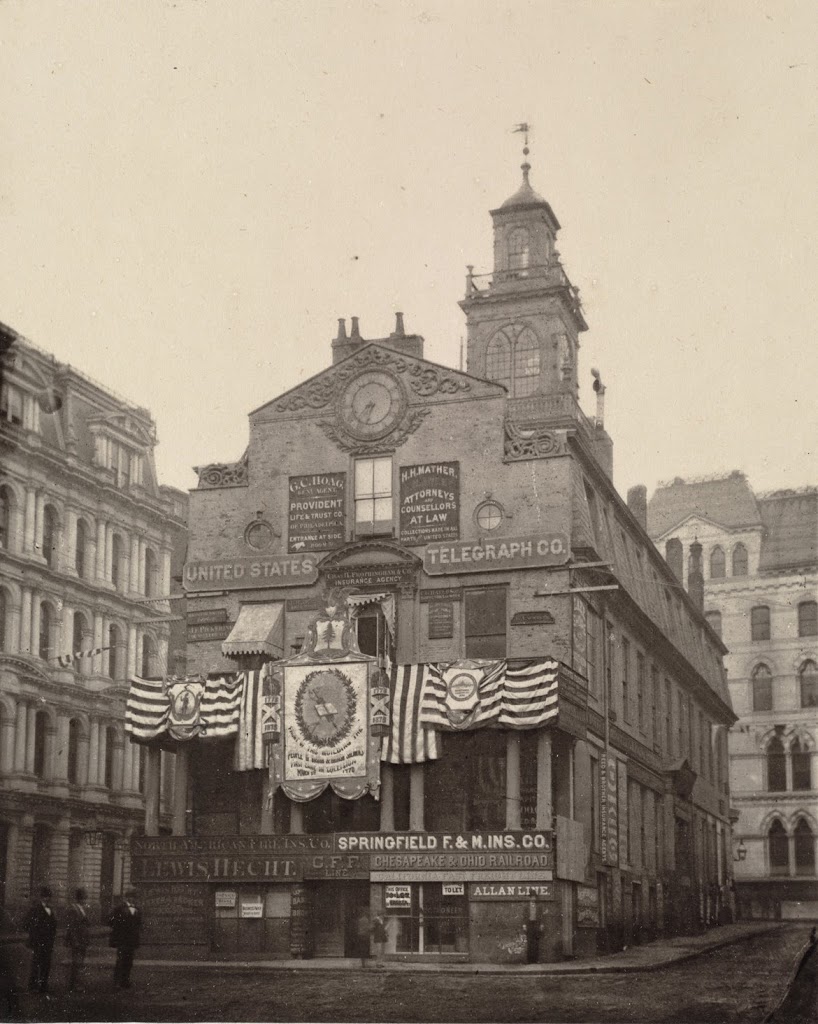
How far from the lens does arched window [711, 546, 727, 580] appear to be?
240 ft

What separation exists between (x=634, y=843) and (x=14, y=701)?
23226 millimetres

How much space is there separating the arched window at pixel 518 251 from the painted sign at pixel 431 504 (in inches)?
803

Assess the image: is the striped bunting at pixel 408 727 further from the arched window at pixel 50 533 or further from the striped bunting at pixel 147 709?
the arched window at pixel 50 533

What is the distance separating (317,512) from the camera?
139 feet

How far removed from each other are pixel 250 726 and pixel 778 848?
1626 inches

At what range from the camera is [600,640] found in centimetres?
4409

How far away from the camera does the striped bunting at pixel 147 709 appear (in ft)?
130

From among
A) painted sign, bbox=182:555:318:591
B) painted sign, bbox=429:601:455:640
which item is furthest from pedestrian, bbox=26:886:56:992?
painted sign, bbox=182:555:318:591

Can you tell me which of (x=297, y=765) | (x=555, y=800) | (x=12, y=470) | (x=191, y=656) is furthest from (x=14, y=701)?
(x=555, y=800)

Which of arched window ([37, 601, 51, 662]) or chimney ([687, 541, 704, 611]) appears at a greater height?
chimney ([687, 541, 704, 611])

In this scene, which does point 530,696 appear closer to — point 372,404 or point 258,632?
point 258,632

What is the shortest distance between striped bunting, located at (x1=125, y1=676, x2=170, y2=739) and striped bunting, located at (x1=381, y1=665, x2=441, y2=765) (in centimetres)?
632

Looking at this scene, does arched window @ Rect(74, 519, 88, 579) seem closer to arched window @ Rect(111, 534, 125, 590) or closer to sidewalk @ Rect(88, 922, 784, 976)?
arched window @ Rect(111, 534, 125, 590)

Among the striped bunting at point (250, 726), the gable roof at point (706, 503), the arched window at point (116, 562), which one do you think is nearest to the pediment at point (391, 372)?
the striped bunting at point (250, 726)
